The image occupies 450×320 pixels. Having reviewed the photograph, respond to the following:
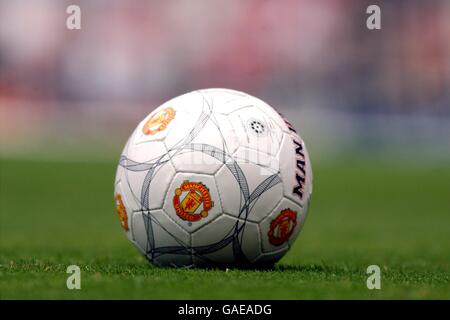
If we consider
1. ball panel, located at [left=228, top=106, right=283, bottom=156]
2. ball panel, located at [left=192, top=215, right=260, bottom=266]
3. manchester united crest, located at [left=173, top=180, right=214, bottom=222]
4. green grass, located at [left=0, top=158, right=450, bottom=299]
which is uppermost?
ball panel, located at [left=228, top=106, right=283, bottom=156]

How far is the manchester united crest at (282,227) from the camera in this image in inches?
254

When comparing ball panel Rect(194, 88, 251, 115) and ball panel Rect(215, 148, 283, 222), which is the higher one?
ball panel Rect(194, 88, 251, 115)

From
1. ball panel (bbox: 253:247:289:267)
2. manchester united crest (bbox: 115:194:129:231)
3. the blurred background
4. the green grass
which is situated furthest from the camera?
the blurred background

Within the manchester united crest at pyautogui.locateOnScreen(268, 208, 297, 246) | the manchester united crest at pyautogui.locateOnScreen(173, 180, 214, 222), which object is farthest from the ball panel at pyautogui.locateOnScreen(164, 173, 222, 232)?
the manchester united crest at pyautogui.locateOnScreen(268, 208, 297, 246)

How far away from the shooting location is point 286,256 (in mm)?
9461

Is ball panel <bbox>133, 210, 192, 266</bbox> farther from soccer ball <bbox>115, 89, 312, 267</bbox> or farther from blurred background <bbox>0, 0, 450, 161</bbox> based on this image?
blurred background <bbox>0, 0, 450, 161</bbox>

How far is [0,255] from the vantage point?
830 centimetres

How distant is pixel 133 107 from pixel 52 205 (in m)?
11.0

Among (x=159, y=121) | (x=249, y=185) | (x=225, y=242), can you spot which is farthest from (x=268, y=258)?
(x=159, y=121)

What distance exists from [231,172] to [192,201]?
349 millimetres

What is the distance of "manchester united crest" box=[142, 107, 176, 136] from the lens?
653 centimetres

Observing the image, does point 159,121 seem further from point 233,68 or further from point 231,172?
point 233,68

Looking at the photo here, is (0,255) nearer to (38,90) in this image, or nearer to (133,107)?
(133,107)

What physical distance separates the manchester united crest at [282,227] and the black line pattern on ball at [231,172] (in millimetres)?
244
